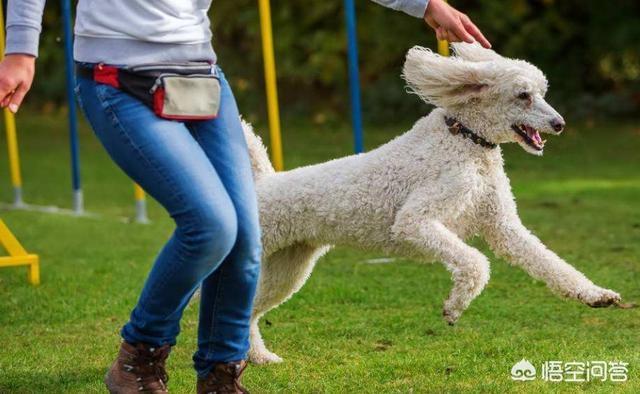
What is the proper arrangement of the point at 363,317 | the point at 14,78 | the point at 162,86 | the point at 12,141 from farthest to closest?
1. the point at 12,141
2. the point at 363,317
3. the point at 162,86
4. the point at 14,78

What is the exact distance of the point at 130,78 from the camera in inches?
128

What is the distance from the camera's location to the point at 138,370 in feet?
11.7

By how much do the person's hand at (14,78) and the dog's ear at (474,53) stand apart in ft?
5.71

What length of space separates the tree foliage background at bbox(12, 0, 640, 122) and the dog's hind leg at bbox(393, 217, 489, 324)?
476 inches

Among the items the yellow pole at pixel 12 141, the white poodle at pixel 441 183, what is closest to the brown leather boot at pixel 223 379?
the white poodle at pixel 441 183

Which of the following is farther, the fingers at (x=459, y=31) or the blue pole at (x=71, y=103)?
the blue pole at (x=71, y=103)

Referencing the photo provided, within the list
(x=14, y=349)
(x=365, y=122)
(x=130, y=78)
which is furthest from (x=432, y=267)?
(x=365, y=122)

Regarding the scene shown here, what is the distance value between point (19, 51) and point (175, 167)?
0.50 metres

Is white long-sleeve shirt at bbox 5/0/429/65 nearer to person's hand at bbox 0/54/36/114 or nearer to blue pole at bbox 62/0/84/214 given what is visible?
person's hand at bbox 0/54/36/114

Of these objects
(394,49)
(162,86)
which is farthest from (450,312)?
(394,49)

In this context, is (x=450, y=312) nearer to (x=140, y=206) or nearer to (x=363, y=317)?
(x=363, y=317)

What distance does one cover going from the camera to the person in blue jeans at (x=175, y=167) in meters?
3.15

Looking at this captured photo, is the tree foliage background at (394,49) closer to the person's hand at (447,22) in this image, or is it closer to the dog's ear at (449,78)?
the dog's ear at (449,78)

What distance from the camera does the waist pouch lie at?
3.24m
